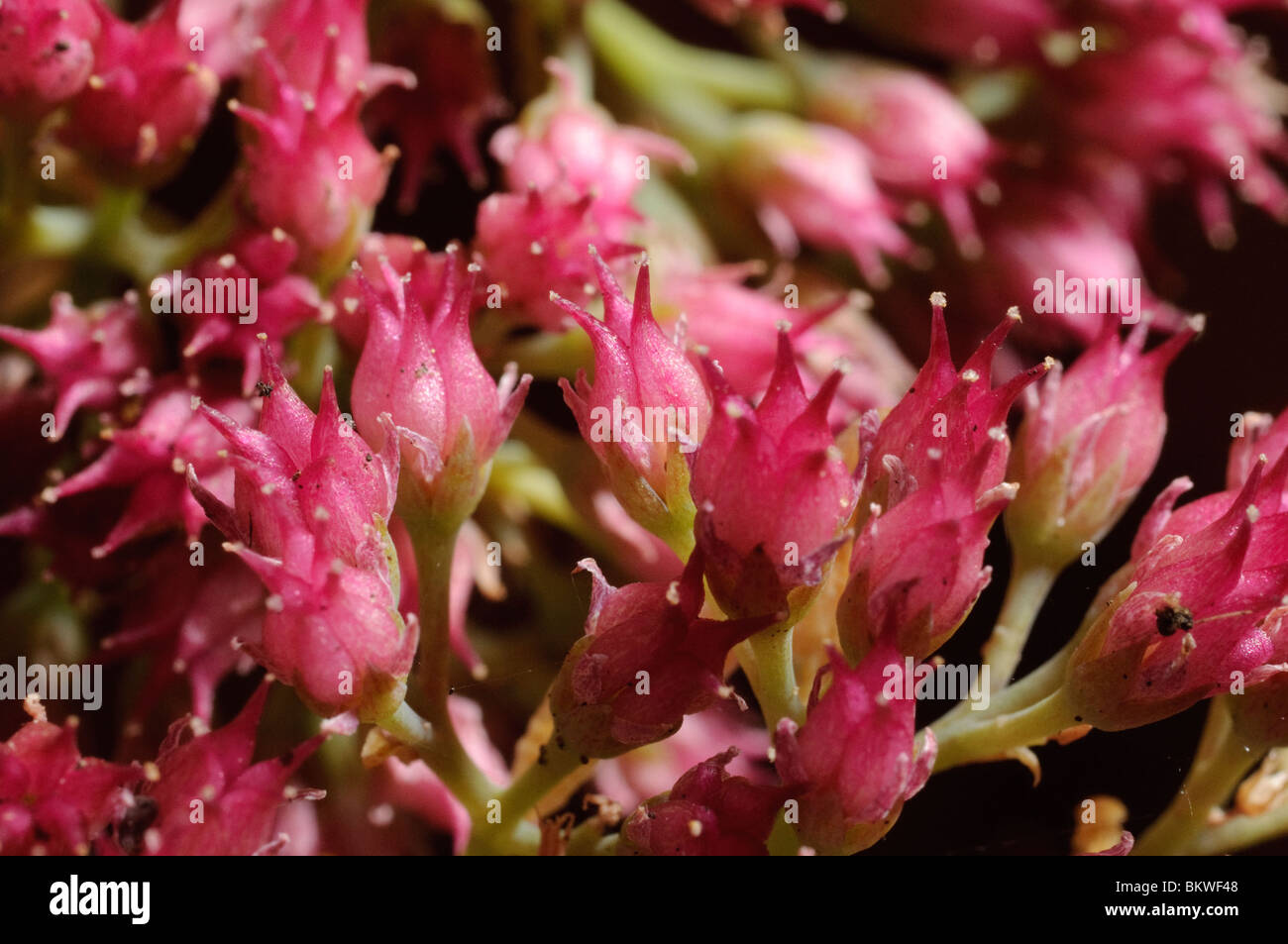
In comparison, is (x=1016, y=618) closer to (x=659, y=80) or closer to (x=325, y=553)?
(x=325, y=553)

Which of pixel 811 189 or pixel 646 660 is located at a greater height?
pixel 811 189

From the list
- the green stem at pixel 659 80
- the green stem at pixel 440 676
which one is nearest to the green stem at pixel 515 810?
the green stem at pixel 440 676

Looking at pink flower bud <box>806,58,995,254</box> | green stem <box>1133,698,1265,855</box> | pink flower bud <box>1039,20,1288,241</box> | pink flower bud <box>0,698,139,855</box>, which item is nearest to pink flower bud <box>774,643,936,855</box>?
green stem <box>1133,698,1265,855</box>

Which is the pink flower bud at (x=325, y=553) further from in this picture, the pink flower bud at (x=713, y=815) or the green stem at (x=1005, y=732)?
the green stem at (x=1005, y=732)

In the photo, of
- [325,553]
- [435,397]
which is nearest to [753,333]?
[435,397]

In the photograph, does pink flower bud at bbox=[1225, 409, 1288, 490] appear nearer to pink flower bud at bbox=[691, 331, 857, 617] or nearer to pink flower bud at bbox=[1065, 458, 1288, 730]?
pink flower bud at bbox=[1065, 458, 1288, 730]
